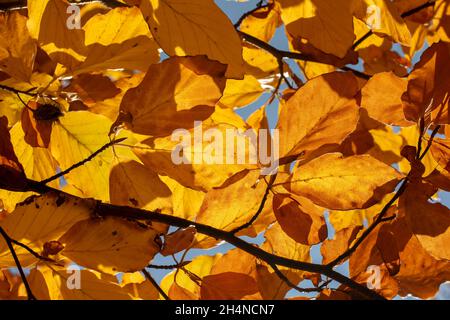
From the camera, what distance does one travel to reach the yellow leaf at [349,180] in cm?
57

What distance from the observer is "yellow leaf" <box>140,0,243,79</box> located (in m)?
0.62

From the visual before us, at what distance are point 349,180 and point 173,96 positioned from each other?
20 centimetres

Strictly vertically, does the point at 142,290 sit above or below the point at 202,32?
below

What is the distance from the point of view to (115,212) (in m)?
0.60

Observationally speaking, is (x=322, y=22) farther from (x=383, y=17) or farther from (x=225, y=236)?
(x=225, y=236)

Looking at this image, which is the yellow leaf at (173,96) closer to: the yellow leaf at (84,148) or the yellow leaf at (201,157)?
the yellow leaf at (201,157)

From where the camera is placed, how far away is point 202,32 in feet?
2.05

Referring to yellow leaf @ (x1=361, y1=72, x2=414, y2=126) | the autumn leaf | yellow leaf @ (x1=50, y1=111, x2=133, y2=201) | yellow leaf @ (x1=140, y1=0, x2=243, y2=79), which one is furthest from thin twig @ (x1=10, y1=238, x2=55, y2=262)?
yellow leaf @ (x1=361, y1=72, x2=414, y2=126)

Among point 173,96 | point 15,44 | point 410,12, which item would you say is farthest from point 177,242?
point 410,12

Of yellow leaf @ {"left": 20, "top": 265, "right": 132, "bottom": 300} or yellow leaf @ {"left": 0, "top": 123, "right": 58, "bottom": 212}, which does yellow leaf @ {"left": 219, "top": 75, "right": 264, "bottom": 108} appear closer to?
yellow leaf @ {"left": 0, "top": 123, "right": 58, "bottom": 212}

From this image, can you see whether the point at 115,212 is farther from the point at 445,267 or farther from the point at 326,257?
the point at 445,267

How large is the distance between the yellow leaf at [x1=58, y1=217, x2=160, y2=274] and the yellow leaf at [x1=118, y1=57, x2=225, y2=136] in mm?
104

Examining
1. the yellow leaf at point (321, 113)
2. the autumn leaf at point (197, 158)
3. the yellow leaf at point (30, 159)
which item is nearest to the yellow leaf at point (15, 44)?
the autumn leaf at point (197, 158)

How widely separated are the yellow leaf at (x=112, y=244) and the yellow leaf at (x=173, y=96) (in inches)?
4.1
